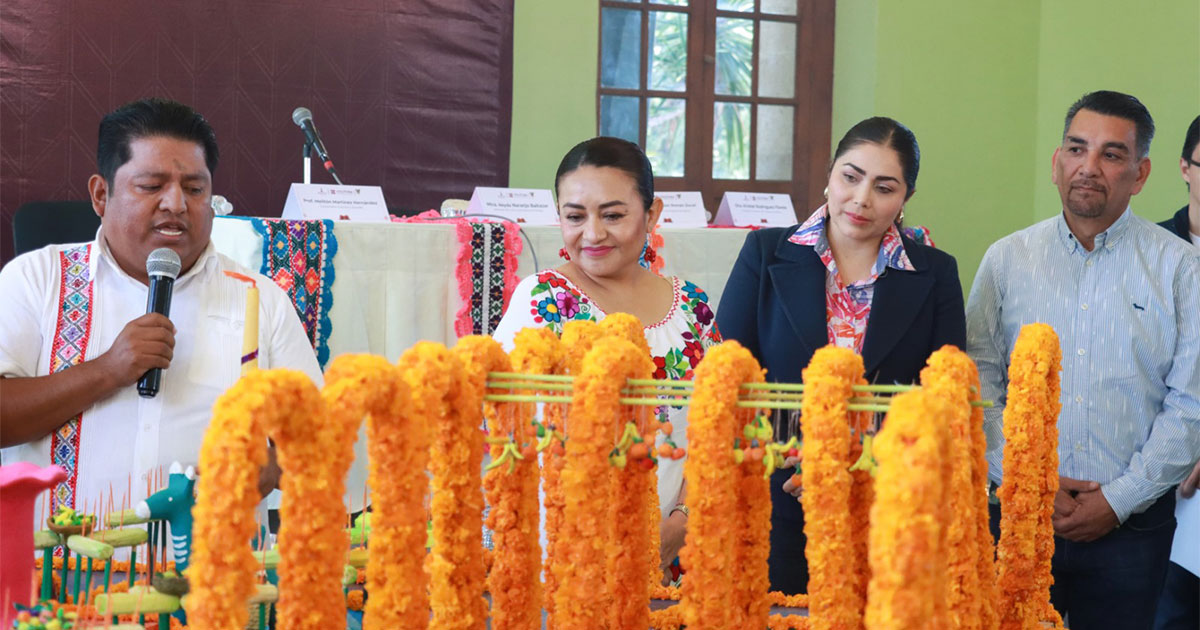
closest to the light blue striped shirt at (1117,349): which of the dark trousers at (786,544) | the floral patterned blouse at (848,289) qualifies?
the floral patterned blouse at (848,289)

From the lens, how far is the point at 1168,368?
2.31 metres

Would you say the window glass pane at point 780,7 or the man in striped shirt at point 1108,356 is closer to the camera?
the man in striped shirt at point 1108,356

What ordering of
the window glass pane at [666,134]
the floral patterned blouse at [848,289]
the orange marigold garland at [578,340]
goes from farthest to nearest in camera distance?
the window glass pane at [666,134], the floral patterned blouse at [848,289], the orange marigold garland at [578,340]

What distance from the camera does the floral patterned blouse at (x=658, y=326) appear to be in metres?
2.03

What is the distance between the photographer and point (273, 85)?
5273mm

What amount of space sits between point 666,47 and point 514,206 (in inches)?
87.8

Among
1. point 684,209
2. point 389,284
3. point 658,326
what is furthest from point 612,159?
point 684,209

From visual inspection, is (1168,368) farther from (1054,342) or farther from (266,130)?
(266,130)

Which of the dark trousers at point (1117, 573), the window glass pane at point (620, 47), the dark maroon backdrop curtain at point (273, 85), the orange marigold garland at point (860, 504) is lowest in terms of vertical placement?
the dark trousers at point (1117, 573)

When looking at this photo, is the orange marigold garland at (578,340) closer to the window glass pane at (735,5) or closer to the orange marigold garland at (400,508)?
the orange marigold garland at (400,508)

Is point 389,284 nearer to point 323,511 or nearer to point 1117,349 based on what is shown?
point 1117,349

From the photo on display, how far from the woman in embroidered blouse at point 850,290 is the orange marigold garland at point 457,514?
0.98 metres

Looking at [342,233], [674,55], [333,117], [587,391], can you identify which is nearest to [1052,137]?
[674,55]

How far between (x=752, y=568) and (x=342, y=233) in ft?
8.64
